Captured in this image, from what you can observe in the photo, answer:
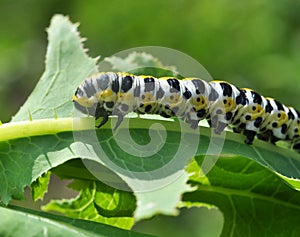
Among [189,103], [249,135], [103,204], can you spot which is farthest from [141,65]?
[103,204]

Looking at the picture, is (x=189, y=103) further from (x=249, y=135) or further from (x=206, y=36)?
(x=206, y=36)

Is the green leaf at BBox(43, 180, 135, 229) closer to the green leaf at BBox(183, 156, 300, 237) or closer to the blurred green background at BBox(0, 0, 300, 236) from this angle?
the green leaf at BBox(183, 156, 300, 237)

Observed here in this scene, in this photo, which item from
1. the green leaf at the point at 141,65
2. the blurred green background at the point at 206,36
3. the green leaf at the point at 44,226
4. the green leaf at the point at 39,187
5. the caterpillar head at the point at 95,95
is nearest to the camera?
the green leaf at the point at 44,226

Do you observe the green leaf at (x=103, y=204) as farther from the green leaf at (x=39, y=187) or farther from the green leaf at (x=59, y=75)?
the green leaf at (x=59, y=75)

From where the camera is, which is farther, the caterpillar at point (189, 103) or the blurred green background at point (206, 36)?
the blurred green background at point (206, 36)

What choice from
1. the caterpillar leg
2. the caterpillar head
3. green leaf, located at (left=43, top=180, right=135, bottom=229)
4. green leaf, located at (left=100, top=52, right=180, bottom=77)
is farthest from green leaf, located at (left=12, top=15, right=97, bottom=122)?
the caterpillar leg

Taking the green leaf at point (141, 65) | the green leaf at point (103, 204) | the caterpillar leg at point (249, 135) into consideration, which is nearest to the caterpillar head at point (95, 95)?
the green leaf at point (103, 204)

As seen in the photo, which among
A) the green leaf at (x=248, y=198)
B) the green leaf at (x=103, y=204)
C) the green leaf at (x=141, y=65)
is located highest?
the green leaf at (x=141, y=65)

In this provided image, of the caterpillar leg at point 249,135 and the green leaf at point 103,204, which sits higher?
the caterpillar leg at point 249,135
